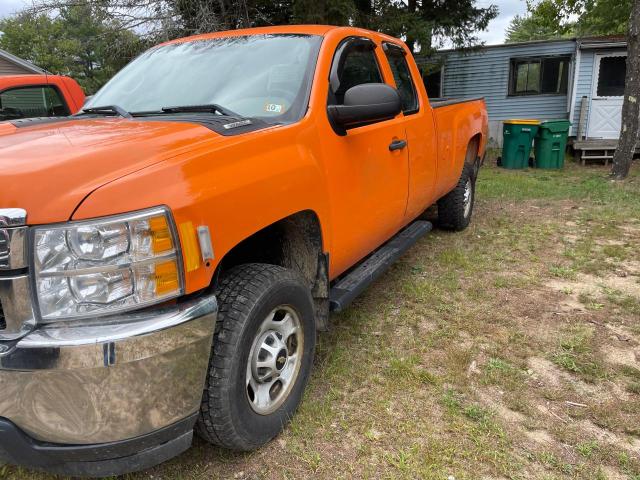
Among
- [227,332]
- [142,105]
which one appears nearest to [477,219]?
[142,105]

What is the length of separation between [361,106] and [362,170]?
44 cm

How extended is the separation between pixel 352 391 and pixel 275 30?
2.28 m

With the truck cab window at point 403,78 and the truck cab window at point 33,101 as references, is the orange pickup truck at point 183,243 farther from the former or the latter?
the truck cab window at point 33,101

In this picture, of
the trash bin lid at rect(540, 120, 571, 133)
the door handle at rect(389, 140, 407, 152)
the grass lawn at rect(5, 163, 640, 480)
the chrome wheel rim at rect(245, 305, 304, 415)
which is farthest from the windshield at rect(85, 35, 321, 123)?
the trash bin lid at rect(540, 120, 571, 133)

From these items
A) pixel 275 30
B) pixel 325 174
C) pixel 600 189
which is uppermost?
pixel 275 30

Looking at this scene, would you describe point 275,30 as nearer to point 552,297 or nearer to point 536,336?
point 536,336

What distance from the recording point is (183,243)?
1741mm

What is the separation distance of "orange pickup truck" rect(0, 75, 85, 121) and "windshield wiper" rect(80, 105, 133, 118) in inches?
114

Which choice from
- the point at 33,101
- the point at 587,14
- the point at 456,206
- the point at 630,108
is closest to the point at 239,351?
the point at 456,206

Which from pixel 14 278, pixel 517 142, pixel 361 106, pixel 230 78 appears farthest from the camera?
pixel 517 142

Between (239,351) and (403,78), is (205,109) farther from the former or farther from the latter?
(403,78)

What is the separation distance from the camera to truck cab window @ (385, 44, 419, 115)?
3914 mm

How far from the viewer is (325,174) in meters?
2.62

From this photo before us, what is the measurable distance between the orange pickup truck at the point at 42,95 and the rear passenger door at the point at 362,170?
3631 mm
